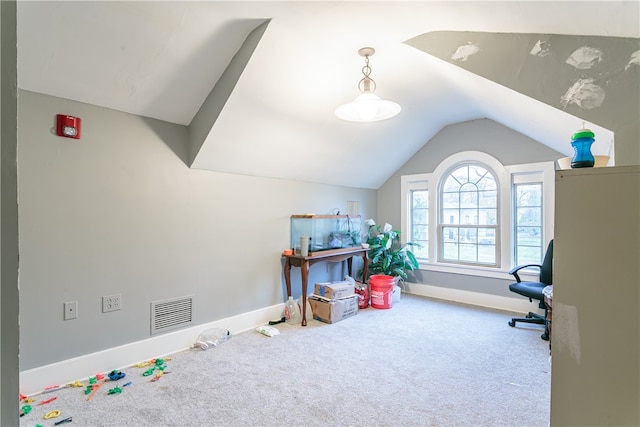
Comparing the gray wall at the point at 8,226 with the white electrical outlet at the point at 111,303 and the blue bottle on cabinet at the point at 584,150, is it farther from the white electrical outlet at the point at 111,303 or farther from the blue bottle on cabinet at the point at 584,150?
the white electrical outlet at the point at 111,303

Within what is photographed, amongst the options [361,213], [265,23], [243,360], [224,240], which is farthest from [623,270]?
[361,213]

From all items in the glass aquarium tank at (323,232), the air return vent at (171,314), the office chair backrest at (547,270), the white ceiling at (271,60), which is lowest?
the air return vent at (171,314)

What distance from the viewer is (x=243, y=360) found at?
8.05 feet

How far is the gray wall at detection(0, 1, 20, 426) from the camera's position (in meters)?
0.47

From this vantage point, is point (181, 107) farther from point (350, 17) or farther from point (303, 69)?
point (350, 17)

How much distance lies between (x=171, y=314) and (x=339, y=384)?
1.52 meters

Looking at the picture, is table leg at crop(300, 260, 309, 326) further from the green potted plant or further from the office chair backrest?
the office chair backrest

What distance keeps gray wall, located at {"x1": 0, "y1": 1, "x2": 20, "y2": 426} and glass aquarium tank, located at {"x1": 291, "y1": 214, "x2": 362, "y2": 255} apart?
2.88 m

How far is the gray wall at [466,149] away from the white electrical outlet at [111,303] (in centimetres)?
369

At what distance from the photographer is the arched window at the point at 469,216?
13.2 ft

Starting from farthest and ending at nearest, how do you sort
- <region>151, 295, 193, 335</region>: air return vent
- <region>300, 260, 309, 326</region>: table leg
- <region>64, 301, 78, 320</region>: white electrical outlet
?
<region>300, 260, 309, 326</region>: table leg
<region>151, 295, 193, 335</region>: air return vent
<region>64, 301, 78, 320</region>: white electrical outlet

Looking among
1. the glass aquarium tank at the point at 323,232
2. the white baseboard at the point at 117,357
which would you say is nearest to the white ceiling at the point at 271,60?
the glass aquarium tank at the point at 323,232

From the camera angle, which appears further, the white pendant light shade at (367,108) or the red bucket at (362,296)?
the red bucket at (362,296)

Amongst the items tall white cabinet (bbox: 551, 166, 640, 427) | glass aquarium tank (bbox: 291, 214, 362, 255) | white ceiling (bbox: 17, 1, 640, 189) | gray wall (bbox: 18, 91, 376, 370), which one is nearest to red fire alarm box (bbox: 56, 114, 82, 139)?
gray wall (bbox: 18, 91, 376, 370)
